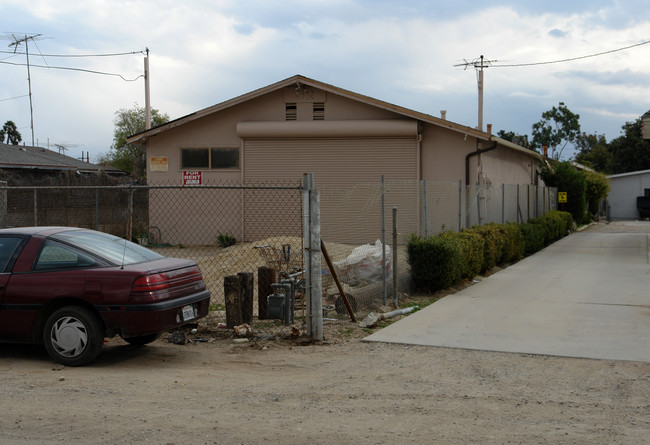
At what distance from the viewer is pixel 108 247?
7.56m

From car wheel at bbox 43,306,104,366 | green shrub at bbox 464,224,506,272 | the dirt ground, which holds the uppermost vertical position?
green shrub at bbox 464,224,506,272

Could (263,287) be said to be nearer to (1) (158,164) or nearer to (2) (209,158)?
(2) (209,158)

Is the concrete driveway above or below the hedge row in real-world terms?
below

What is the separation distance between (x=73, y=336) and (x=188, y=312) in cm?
116

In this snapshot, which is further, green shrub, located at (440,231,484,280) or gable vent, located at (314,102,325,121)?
gable vent, located at (314,102,325,121)

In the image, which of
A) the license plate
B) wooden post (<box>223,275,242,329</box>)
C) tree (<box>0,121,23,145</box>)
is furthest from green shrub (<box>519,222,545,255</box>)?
tree (<box>0,121,23,145</box>)

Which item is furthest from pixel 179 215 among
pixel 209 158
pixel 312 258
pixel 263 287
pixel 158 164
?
pixel 312 258

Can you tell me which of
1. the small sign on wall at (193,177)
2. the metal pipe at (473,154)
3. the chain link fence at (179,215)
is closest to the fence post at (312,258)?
the chain link fence at (179,215)

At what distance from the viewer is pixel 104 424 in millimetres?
5293

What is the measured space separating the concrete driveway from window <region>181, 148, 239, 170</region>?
11.3 metres

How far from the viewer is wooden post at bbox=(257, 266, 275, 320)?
32.3 feet

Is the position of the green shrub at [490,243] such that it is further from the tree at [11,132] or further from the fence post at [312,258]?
the tree at [11,132]

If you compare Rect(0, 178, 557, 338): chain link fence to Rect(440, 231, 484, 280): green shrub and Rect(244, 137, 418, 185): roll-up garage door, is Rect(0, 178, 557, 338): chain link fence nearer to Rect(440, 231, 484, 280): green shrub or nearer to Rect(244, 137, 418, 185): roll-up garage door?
Rect(440, 231, 484, 280): green shrub

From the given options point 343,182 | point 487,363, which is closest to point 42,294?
point 487,363
